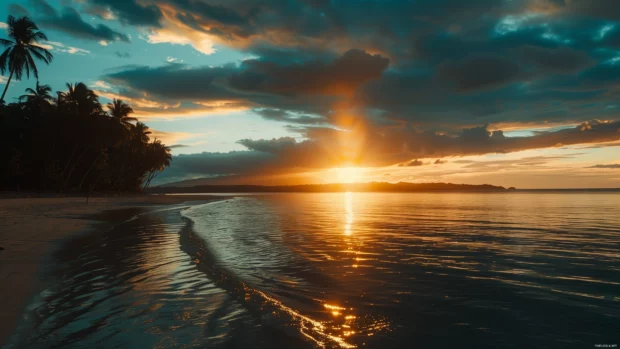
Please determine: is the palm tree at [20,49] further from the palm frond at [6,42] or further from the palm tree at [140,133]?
the palm tree at [140,133]

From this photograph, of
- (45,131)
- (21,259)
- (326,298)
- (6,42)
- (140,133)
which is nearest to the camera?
(326,298)

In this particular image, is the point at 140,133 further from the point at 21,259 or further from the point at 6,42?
the point at 21,259

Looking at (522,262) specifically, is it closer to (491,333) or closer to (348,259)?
(348,259)

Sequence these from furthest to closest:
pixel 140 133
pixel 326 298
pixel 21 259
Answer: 1. pixel 140 133
2. pixel 21 259
3. pixel 326 298

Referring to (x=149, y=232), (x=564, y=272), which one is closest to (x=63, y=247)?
(x=149, y=232)

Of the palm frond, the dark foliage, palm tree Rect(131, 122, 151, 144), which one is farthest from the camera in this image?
palm tree Rect(131, 122, 151, 144)

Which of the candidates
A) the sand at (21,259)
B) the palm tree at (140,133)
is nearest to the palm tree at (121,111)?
the palm tree at (140,133)

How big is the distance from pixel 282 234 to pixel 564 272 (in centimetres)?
1480

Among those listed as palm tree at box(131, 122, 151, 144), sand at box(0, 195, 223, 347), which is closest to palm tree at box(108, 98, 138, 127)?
palm tree at box(131, 122, 151, 144)

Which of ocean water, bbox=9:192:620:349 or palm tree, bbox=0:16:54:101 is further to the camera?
palm tree, bbox=0:16:54:101

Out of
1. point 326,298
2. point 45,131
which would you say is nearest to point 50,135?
point 45,131

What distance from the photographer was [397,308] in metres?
8.35

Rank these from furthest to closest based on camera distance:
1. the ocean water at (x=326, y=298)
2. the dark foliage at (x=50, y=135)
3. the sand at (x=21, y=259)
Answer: the dark foliage at (x=50, y=135) → the sand at (x=21, y=259) → the ocean water at (x=326, y=298)

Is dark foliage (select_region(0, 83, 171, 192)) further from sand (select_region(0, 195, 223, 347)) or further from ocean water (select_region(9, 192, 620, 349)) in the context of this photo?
ocean water (select_region(9, 192, 620, 349))
